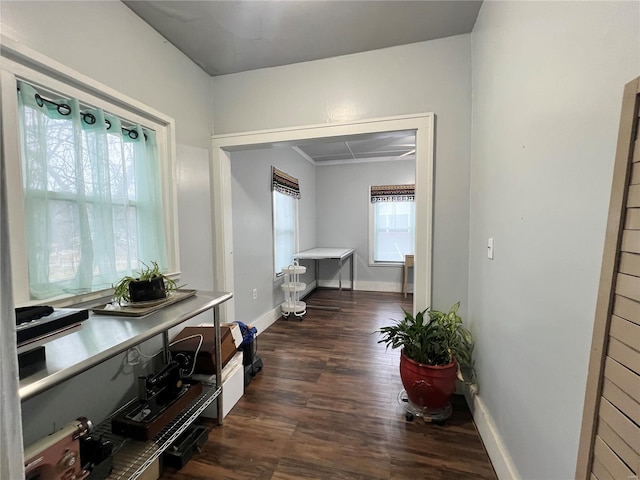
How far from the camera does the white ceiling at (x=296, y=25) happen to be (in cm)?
152

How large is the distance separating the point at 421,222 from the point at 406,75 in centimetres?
106

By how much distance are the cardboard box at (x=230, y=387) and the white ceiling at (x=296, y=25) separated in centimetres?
227

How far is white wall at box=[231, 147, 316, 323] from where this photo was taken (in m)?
2.71

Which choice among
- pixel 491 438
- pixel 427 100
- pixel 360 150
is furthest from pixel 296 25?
pixel 360 150

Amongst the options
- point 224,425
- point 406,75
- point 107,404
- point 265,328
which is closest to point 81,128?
point 107,404

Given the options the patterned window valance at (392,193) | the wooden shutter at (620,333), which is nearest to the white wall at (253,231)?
the patterned window valance at (392,193)

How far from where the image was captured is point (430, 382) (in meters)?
1.58

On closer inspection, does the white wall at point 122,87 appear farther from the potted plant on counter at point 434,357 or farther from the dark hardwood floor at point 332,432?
the potted plant on counter at point 434,357

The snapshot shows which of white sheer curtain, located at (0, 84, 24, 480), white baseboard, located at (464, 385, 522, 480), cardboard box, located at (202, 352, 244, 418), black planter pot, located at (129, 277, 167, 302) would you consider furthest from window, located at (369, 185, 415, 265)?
white sheer curtain, located at (0, 84, 24, 480)

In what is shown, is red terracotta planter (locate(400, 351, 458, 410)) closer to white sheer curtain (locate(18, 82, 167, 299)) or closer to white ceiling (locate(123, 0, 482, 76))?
white sheer curtain (locate(18, 82, 167, 299))

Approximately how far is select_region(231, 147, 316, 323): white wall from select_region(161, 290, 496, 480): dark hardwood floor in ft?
2.23

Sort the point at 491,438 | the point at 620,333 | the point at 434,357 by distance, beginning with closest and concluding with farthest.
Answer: the point at 620,333 → the point at 491,438 → the point at 434,357

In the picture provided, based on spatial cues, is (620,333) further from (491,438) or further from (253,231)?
(253,231)

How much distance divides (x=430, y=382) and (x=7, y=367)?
1.77 metres
